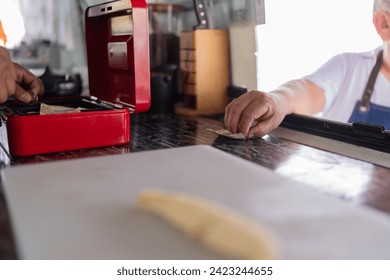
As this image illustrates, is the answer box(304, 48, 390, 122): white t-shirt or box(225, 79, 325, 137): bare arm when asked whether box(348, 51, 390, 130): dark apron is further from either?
box(225, 79, 325, 137): bare arm

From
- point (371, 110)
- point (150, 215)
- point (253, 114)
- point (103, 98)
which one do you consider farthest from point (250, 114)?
point (150, 215)

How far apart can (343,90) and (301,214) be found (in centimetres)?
75

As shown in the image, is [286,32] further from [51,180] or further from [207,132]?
[51,180]

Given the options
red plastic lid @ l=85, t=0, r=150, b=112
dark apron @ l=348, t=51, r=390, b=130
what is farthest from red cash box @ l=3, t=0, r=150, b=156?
dark apron @ l=348, t=51, r=390, b=130

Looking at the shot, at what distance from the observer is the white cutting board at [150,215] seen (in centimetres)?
53

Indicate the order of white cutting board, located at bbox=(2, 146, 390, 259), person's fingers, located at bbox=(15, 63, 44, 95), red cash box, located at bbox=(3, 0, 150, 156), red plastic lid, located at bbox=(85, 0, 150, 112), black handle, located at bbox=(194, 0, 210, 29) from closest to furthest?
white cutting board, located at bbox=(2, 146, 390, 259), red cash box, located at bbox=(3, 0, 150, 156), red plastic lid, located at bbox=(85, 0, 150, 112), person's fingers, located at bbox=(15, 63, 44, 95), black handle, located at bbox=(194, 0, 210, 29)

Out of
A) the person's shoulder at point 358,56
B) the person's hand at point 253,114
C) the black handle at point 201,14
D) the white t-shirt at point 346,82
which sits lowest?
the person's hand at point 253,114

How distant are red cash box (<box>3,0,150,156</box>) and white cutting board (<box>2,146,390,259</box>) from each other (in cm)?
15

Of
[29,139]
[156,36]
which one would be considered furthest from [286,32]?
[29,139]

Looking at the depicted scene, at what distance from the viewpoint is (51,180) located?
75 cm

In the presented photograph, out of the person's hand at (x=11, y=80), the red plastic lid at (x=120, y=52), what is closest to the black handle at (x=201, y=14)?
the red plastic lid at (x=120, y=52)

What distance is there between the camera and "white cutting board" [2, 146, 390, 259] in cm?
53

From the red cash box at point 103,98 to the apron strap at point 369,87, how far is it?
57 cm

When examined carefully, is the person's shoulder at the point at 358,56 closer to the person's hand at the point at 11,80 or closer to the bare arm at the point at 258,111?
the bare arm at the point at 258,111
